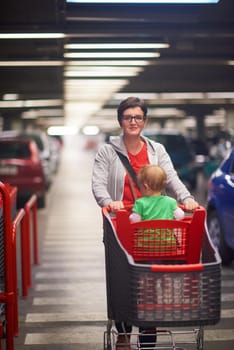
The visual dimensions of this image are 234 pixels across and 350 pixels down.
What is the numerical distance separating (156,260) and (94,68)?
22.9 feet

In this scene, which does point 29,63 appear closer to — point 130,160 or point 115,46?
point 115,46

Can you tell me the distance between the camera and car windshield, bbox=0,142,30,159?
1504 cm

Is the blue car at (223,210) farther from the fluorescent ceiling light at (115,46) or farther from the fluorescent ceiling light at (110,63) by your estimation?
the fluorescent ceiling light at (110,63)

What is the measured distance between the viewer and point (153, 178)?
4.18 metres

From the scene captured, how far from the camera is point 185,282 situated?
3693 millimetres

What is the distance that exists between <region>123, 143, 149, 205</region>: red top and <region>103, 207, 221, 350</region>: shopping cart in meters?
0.36

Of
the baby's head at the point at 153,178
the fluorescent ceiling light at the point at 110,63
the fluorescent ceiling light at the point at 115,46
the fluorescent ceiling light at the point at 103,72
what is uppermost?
the fluorescent ceiling light at the point at 103,72

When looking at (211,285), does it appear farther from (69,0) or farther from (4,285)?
(69,0)

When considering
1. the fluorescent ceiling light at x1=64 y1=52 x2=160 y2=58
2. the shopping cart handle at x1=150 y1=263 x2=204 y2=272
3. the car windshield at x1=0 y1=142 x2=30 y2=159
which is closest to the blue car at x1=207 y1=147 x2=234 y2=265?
the fluorescent ceiling light at x1=64 y1=52 x2=160 y2=58

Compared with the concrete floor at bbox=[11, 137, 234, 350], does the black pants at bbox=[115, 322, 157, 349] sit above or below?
above

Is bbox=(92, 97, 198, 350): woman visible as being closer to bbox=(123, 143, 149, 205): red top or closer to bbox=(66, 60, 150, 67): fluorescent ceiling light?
bbox=(123, 143, 149, 205): red top

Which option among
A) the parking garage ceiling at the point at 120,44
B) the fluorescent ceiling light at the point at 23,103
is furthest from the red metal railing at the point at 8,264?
the fluorescent ceiling light at the point at 23,103

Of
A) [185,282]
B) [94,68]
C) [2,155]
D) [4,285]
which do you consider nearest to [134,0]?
[4,285]

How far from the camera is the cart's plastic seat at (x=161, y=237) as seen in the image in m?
4.06
